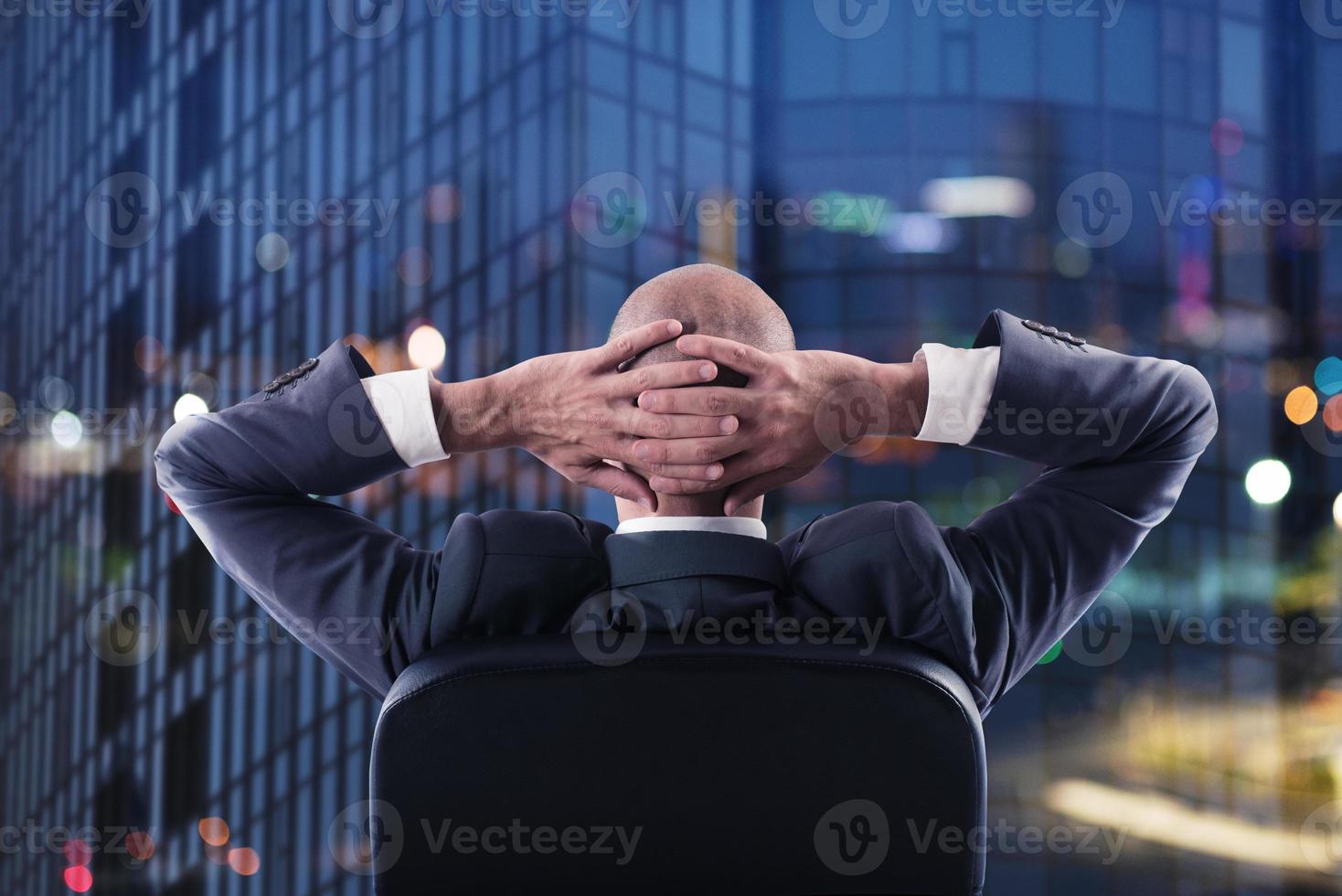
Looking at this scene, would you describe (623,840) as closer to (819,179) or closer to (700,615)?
(700,615)

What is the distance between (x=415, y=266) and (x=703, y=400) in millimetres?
3333

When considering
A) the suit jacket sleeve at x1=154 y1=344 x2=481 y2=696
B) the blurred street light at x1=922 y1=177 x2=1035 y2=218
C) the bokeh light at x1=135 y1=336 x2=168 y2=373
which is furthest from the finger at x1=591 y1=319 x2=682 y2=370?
the bokeh light at x1=135 y1=336 x2=168 y2=373

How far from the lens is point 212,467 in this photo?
3.36 ft

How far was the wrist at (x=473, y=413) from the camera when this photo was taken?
1.00 metres

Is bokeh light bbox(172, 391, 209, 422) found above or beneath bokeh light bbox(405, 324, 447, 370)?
beneath

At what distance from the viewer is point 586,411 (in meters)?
0.99

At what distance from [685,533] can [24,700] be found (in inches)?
152


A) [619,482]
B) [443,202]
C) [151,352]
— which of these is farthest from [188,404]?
[619,482]

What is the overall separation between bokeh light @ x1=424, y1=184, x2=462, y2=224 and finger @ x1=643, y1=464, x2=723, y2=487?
327 centimetres

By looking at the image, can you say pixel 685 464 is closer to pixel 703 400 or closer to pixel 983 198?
pixel 703 400

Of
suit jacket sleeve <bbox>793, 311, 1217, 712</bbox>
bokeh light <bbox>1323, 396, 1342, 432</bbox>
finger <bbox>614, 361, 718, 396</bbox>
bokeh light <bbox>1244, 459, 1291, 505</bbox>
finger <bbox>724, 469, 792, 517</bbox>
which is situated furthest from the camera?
bokeh light <bbox>1244, 459, 1291, 505</bbox>

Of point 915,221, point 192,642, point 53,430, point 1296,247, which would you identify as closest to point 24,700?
point 192,642

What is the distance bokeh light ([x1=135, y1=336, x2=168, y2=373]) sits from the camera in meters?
4.04

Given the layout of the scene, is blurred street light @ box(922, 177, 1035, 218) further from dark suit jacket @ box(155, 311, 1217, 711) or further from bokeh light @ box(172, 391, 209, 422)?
dark suit jacket @ box(155, 311, 1217, 711)
